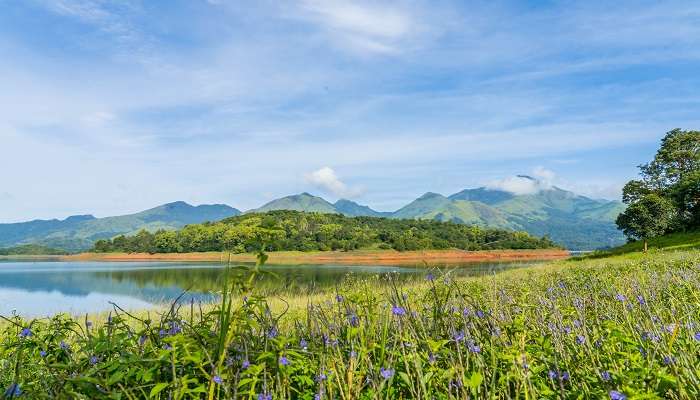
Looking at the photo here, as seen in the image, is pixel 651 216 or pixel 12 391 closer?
pixel 12 391

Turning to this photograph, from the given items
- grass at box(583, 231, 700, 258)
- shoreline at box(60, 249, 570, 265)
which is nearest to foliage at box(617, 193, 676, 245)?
grass at box(583, 231, 700, 258)

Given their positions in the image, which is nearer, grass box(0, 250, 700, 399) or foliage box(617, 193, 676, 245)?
grass box(0, 250, 700, 399)

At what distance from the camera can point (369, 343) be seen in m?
3.79

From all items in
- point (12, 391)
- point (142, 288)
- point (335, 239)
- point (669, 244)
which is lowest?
point (142, 288)

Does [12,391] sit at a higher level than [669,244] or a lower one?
higher

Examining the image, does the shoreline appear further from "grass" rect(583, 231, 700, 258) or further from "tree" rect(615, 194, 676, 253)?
"grass" rect(583, 231, 700, 258)

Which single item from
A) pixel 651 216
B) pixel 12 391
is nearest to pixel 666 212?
pixel 651 216

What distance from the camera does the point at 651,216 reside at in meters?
58.7

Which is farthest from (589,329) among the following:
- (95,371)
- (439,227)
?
(439,227)

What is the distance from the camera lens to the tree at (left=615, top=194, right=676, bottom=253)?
58.2m

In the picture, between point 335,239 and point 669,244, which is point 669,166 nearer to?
point 669,244

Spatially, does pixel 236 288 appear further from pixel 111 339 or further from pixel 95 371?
pixel 111 339

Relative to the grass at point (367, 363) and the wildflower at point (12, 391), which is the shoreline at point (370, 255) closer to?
the grass at point (367, 363)

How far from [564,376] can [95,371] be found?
303 centimetres
